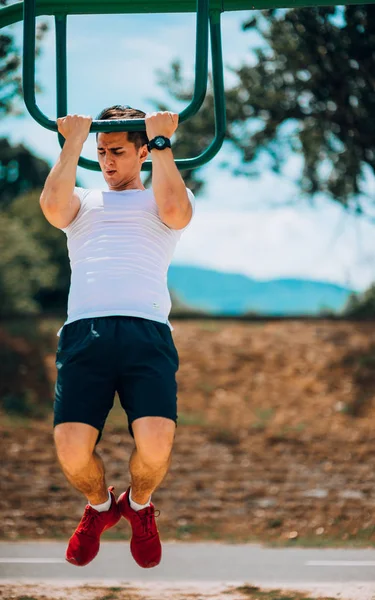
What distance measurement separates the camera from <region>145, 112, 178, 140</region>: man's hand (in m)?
3.40

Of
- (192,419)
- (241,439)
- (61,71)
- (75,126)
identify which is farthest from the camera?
(192,419)

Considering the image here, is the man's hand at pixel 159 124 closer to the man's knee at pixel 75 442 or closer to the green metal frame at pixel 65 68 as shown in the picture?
the green metal frame at pixel 65 68

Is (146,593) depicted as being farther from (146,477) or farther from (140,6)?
(140,6)

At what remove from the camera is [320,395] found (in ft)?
41.5

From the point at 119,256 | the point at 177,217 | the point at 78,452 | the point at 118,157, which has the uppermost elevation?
the point at 118,157

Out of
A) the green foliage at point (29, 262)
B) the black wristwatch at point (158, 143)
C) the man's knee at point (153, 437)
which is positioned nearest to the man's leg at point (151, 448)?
the man's knee at point (153, 437)

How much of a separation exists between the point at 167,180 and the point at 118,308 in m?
0.49

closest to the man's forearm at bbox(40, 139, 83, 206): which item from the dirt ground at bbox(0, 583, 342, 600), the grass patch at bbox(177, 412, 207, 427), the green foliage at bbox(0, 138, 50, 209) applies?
the dirt ground at bbox(0, 583, 342, 600)

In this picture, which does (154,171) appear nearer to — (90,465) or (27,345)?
(90,465)

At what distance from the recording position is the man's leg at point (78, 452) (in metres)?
3.36

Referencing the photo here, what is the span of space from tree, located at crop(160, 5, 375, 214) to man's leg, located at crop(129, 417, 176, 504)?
309 inches

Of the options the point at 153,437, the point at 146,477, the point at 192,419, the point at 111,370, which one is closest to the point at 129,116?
the point at 111,370

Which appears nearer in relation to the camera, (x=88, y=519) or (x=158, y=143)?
(x=158, y=143)

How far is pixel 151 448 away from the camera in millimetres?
3375
